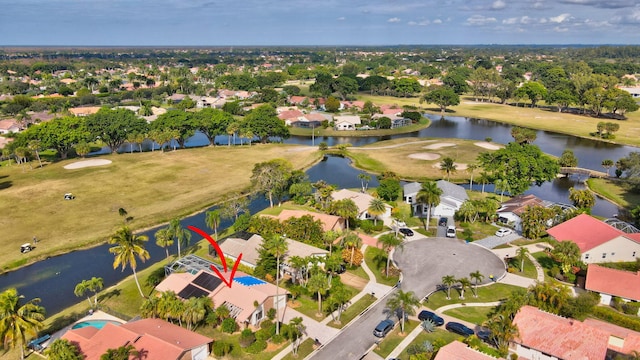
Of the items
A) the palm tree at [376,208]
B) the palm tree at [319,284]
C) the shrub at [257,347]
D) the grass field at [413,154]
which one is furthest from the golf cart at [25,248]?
the grass field at [413,154]

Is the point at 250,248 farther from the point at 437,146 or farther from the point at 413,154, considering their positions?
the point at 437,146

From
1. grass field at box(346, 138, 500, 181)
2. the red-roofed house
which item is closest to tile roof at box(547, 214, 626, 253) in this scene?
the red-roofed house

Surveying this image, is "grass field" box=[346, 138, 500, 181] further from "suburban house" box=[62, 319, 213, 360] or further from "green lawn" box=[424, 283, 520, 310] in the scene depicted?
"suburban house" box=[62, 319, 213, 360]

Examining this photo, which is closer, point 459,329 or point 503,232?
point 459,329

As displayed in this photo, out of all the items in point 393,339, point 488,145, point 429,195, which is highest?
point 429,195

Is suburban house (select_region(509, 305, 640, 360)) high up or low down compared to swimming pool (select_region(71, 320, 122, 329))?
up

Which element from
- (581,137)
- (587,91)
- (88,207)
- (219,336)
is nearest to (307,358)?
(219,336)

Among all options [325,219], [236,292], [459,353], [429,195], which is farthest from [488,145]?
[236,292]
